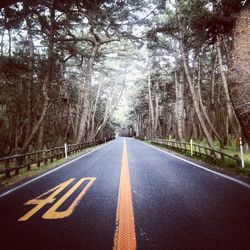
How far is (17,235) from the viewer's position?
4.34 meters

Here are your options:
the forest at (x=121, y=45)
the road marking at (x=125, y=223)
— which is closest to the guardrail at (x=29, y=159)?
the forest at (x=121, y=45)

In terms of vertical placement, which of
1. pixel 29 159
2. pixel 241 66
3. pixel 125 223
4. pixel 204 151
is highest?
pixel 241 66

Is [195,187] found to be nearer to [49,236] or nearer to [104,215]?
[104,215]

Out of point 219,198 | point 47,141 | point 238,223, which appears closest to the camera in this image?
point 238,223

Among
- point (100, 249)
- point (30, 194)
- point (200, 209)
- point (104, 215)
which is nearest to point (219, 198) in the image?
point (200, 209)

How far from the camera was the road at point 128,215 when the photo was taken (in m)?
3.93

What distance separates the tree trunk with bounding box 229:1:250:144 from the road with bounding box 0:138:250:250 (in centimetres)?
835

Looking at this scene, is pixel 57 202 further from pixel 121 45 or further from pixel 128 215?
pixel 121 45

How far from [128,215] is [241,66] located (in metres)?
12.6

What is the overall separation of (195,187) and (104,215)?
3.23 meters

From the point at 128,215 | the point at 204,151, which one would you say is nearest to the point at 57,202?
the point at 128,215

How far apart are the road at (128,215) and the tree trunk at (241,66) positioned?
835cm

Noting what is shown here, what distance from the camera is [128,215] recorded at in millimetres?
5047

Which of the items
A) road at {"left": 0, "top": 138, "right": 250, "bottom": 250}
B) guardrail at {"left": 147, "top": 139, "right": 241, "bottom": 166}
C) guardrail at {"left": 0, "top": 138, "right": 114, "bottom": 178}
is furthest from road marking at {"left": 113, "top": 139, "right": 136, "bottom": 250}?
guardrail at {"left": 147, "top": 139, "right": 241, "bottom": 166}
